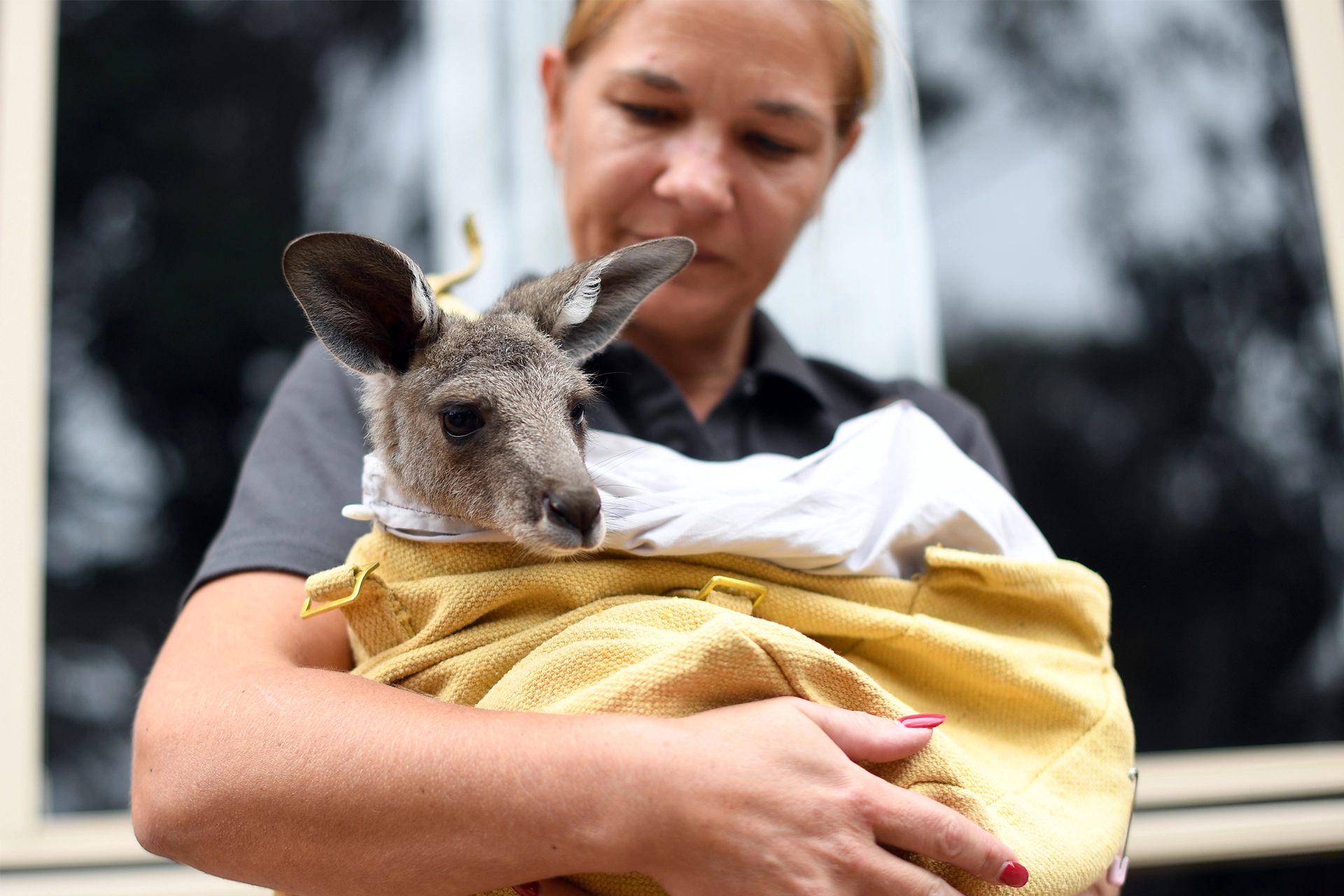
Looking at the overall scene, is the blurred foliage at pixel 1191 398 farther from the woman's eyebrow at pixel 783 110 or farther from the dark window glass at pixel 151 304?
the dark window glass at pixel 151 304

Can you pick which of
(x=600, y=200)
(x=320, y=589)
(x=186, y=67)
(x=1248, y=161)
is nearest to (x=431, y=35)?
(x=186, y=67)

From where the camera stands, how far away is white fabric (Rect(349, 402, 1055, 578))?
1.24m

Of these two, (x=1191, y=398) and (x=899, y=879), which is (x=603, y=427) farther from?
(x=1191, y=398)

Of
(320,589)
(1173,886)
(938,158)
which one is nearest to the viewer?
(320,589)

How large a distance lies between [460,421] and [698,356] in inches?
31.2

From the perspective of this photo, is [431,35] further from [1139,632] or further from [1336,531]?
[1336,531]

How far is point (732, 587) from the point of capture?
1.26 meters

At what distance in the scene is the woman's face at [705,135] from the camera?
1670 mm

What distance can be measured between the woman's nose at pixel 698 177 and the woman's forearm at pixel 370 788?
1054 mm

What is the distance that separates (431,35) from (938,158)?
6.49 ft

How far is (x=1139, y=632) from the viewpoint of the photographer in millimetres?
3070

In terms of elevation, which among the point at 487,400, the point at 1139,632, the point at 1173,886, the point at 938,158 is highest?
the point at 938,158

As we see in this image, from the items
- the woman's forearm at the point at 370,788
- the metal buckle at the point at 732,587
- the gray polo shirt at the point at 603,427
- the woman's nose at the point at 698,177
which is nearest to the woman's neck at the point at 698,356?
the gray polo shirt at the point at 603,427

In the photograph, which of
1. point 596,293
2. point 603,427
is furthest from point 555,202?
point 596,293
